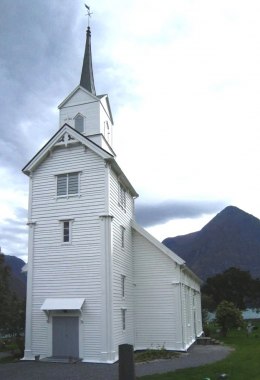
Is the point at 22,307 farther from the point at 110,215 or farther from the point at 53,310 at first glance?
the point at 110,215

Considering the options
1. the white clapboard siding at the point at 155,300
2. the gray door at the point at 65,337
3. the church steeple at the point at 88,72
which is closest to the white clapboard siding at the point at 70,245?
the gray door at the point at 65,337

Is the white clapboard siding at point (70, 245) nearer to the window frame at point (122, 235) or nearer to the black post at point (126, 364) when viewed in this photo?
the window frame at point (122, 235)

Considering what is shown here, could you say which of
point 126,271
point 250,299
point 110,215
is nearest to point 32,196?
point 110,215

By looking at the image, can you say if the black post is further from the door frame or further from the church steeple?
the church steeple

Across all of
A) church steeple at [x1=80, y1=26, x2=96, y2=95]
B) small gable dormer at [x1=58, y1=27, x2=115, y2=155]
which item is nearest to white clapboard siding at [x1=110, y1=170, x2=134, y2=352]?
small gable dormer at [x1=58, y1=27, x2=115, y2=155]

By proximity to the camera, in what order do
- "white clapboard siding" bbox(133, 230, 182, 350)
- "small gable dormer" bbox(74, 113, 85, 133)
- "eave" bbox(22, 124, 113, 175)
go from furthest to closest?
1. "small gable dormer" bbox(74, 113, 85, 133)
2. "white clapboard siding" bbox(133, 230, 182, 350)
3. "eave" bbox(22, 124, 113, 175)

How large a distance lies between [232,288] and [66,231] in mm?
62905

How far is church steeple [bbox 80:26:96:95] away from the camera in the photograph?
1176 inches

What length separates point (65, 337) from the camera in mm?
23031

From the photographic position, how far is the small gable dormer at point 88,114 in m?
27.7

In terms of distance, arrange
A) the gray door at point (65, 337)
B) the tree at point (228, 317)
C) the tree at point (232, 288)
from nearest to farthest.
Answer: the gray door at point (65, 337) < the tree at point (228, 317) < the tree at point (232, 288)

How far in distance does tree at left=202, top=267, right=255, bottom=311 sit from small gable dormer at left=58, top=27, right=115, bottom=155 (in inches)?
2284

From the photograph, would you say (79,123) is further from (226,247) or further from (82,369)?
(226,247)

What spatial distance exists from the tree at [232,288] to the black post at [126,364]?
75.7 metres
